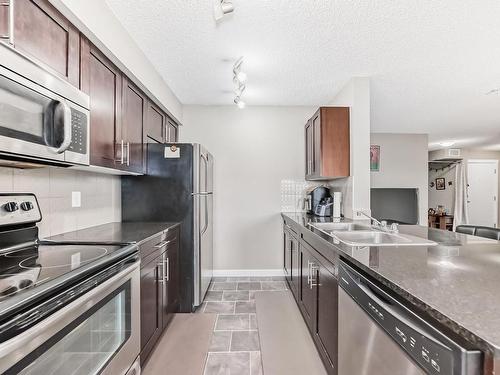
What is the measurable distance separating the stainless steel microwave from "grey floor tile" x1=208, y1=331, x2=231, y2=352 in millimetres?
1747

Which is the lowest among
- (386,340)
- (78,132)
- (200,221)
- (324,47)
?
(386,340)

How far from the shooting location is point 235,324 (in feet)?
8.54

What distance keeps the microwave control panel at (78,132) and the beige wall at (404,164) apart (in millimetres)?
5366

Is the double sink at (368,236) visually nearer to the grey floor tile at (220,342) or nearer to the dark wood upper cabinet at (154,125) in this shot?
the grey floor tile at (220,342)

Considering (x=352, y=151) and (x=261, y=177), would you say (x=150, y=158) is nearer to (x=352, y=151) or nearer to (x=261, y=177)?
(x=261, y=177)

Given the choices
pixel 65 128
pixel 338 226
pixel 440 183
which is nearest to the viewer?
pixel 65 128

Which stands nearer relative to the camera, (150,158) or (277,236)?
(150,158)

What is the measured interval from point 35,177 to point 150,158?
1.18m

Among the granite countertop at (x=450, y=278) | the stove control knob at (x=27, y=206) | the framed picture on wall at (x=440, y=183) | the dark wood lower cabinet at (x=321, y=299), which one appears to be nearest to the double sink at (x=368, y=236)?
the granite countertop at (x=450, y=278)

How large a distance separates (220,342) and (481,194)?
331 inches

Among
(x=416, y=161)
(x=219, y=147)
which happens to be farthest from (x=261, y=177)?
(x=416, y=161)

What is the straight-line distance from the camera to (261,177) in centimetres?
405

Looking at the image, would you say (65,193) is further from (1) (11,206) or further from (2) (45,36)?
(2) (45,36)

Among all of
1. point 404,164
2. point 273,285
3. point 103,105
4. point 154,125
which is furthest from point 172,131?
point 404,164
